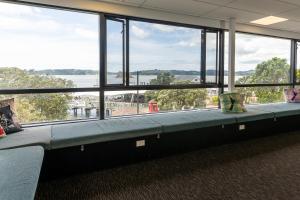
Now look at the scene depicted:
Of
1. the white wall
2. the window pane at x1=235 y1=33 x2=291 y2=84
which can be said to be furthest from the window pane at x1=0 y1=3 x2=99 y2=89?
the window pane at x1=235 y1=33 x2=291 y2=84

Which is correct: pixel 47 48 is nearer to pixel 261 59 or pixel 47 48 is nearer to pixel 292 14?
pixel 292 14

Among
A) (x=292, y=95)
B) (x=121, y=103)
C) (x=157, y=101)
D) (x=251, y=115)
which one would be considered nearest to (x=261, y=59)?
(x=292, y=95)

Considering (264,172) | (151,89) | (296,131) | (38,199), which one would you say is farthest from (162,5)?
(296,131)

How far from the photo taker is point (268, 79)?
5.65 meters

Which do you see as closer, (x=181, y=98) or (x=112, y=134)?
(x=112, y=134)

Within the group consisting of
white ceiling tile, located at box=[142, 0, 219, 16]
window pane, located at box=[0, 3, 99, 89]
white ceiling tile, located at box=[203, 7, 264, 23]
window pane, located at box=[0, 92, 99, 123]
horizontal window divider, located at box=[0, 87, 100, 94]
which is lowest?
window pane, located at box=[0, 92, 99, 123]

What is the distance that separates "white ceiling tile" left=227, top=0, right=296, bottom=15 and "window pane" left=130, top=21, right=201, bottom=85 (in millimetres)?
993

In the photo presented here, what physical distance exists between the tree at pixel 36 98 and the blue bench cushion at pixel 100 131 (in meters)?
0.47

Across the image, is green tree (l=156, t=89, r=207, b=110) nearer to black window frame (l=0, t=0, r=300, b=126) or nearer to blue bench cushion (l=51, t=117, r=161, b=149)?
black window frame (l=0, t=0, r=300, b=126)

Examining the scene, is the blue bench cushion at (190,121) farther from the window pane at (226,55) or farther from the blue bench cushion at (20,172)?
the blue bench cushion at (20,172)

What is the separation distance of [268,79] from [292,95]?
687mm

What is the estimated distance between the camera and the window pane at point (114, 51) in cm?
362

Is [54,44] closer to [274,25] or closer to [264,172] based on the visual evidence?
[264,172]

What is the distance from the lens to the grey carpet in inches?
87.8
